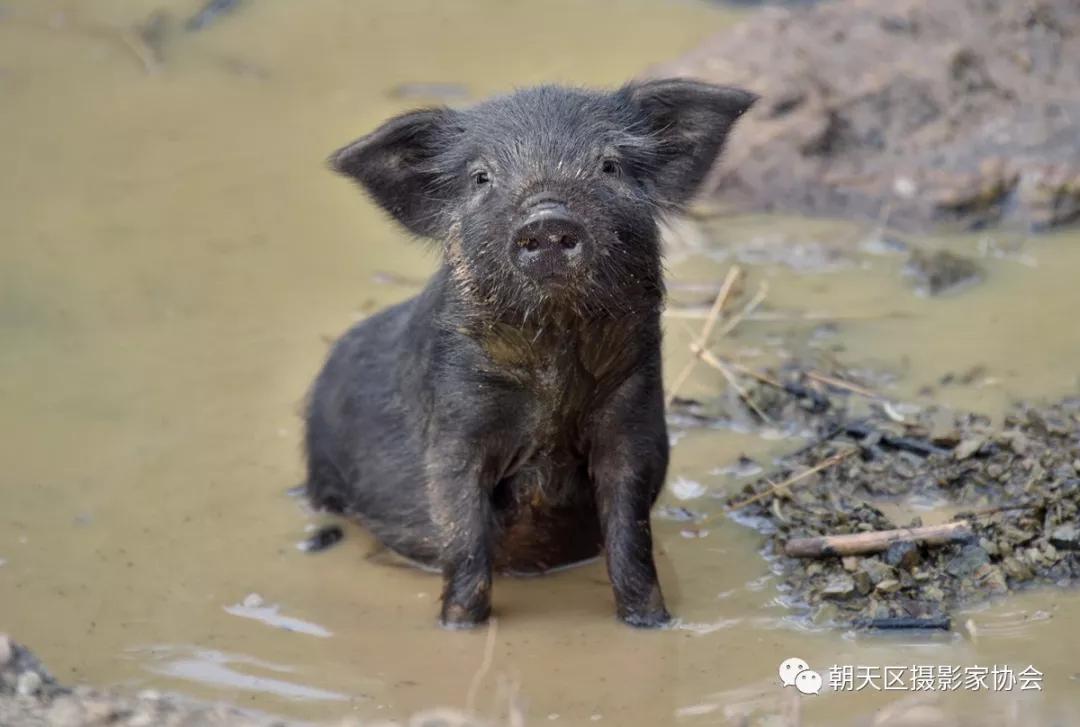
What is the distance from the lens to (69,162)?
9.20m

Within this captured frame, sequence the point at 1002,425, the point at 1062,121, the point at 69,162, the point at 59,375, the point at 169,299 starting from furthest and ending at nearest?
the point at 69,162 < the point at 1062,121 < the point at 169,299 < the point at 59,375 < the point at 1002,425

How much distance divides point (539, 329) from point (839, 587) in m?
1.28

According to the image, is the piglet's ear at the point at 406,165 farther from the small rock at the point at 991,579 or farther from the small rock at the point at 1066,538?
the small rock at the point at 1066,538

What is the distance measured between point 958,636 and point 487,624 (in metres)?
1.47

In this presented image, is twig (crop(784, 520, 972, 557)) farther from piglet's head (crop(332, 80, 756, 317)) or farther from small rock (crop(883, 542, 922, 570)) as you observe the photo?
piglet's head (crop(332, 80, 756, 317))

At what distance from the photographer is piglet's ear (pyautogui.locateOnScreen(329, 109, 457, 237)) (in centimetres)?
540

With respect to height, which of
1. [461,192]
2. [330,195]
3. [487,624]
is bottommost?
[487,624]

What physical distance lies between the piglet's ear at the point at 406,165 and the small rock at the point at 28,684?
1966mm

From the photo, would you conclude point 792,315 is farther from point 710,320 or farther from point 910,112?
point 910,112

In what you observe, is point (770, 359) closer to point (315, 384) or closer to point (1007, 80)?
point (315, 384)

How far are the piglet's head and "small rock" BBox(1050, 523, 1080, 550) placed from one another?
1550 mm

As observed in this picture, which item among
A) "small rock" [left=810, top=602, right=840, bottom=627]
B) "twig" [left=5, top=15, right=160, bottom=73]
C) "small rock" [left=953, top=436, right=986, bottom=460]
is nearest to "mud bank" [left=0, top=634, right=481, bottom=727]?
"small rock" [left=810, top=602, right=840, bottom=627]

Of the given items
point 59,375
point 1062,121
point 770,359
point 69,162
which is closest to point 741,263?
point 770,359

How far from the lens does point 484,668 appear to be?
502 cm
